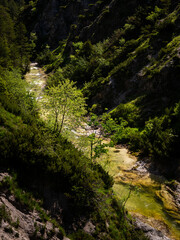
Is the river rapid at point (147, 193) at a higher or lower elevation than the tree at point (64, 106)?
lower

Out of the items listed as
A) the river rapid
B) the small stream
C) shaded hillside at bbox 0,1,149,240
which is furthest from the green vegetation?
the small stream

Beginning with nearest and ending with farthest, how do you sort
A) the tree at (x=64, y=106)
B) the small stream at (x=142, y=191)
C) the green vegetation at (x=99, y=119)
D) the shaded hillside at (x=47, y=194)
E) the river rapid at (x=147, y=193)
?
the shaded hillside at (x=47, y=194), the green vegetation at (x=99, y=119), the small stream at (x=142, y=191), the river rapid at (x=147, y=193), the tree at (x=64, y=106)

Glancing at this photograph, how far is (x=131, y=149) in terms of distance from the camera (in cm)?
1662

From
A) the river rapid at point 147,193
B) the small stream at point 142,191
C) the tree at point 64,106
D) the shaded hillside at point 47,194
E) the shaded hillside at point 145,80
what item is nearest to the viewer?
the shaded hillside at point 47,194

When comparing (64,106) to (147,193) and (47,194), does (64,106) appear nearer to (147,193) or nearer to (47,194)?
(47,194)

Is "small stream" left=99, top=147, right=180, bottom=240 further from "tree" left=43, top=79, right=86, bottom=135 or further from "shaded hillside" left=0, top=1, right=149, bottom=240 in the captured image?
"tree" left=43, top=79, right=86, bottom=135

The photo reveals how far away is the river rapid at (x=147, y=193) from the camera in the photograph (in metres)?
8.74

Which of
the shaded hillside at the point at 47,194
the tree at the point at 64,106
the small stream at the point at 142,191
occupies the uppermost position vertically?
the tree at the point at 64,106

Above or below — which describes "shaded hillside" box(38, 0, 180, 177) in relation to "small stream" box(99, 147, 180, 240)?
→ above

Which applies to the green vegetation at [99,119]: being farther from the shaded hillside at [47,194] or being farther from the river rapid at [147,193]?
the river rapid at [147,193]

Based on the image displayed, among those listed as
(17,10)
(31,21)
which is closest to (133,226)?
(31,21)

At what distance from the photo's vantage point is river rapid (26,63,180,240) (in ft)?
28.7

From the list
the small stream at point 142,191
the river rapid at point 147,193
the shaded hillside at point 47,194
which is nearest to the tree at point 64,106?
the river rapid at point 147,193

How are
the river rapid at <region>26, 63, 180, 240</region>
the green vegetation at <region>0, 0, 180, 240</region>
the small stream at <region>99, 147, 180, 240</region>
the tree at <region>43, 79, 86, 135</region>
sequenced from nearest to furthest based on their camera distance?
1. the green vegetation at <region>0, 0, 180, 240</region>
2. the small stream at <region>99, 147, 180, 240</region>
3. the river rapid at <region>26, 63, 180, 240</region>
4. the tree at <region>43, 79, 86, 135</region>
